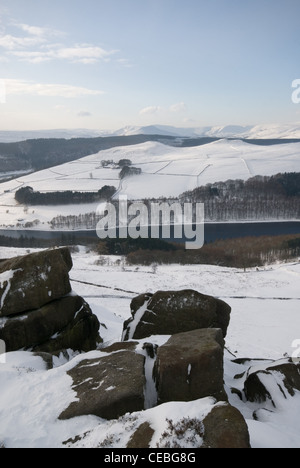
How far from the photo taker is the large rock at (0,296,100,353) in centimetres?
1349

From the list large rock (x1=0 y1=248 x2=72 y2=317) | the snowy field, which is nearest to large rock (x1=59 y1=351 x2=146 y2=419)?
large rock (x1=0 y1=248 x2=72 y2=317)

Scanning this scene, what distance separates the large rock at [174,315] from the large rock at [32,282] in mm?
3906

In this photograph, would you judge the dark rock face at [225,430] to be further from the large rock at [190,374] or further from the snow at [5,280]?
the snow at [5,280]

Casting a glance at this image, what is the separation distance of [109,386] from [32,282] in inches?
277

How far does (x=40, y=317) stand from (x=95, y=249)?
6252 centimetres

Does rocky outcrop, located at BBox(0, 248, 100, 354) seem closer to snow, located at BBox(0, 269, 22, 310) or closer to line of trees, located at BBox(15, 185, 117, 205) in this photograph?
snow, located at BBox(0, 269, 22, 310)

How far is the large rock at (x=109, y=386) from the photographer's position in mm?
8312

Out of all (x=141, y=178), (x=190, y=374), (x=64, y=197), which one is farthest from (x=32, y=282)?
(x=141, y=178)

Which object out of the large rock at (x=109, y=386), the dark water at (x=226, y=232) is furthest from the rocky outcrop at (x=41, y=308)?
the dark water at (x=226, y=232)

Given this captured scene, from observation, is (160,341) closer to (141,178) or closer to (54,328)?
(54,328)

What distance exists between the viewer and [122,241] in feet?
257
